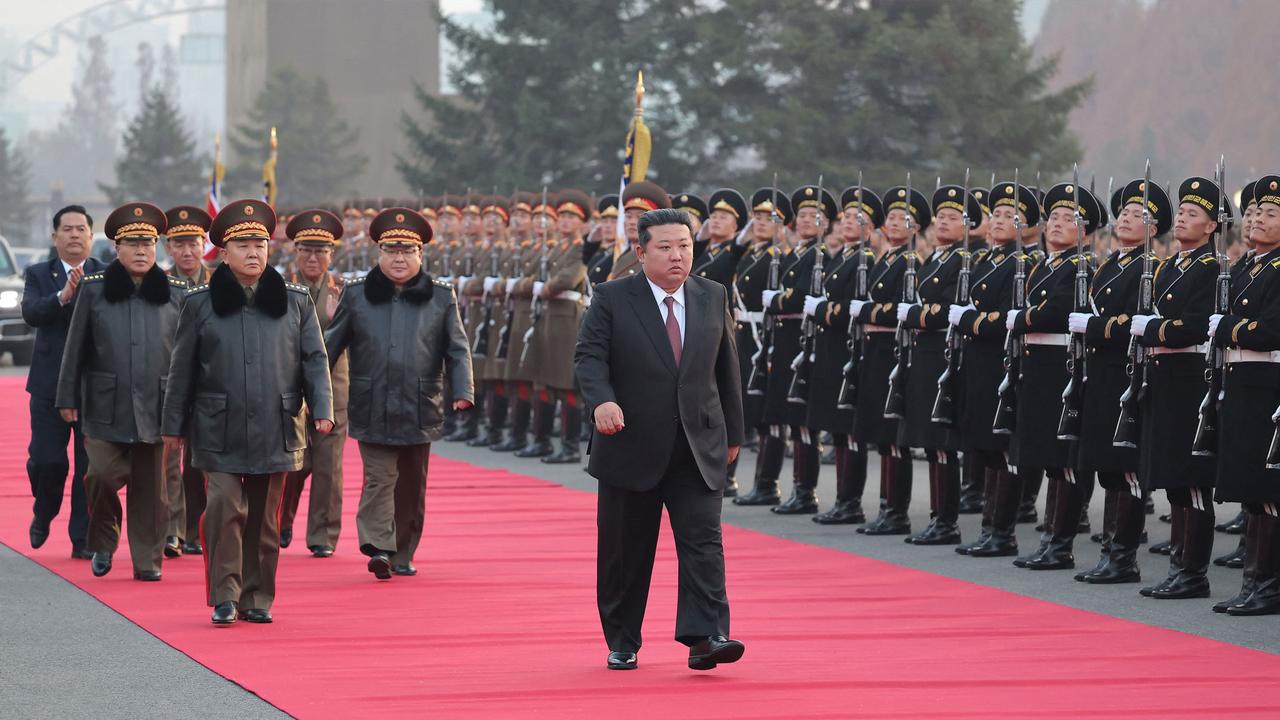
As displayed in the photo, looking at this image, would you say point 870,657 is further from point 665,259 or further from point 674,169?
point 674,169

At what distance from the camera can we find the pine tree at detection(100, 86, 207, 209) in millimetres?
67062

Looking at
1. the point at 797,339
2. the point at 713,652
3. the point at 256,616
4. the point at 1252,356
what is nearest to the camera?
the point at 713,652

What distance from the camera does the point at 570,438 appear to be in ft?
54.8

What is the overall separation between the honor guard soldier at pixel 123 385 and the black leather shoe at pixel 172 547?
61cm

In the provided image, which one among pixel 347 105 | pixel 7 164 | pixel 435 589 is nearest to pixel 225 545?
pixel 435 589

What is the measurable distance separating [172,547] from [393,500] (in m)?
1.35

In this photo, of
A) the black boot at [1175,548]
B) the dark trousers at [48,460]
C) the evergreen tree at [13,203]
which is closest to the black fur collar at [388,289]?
the dark trousers at [48,460]

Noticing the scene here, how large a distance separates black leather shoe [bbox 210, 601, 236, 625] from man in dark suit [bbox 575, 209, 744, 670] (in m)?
1.81

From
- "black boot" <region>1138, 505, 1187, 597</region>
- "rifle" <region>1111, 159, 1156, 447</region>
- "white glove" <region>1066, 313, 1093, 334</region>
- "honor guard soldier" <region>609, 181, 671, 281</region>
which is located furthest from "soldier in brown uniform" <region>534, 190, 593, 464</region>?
"black boot" <region>1138, 505, 1187, 597</region>

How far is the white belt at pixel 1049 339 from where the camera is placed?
404 inches

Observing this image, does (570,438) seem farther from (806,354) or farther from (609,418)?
(609,418)

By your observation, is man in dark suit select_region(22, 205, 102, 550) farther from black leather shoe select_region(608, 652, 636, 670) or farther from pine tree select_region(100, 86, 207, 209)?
pine tree select_region(100, 86, 207, 209)

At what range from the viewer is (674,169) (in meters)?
37.2

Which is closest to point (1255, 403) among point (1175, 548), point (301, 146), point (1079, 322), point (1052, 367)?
point (1175, 548)
